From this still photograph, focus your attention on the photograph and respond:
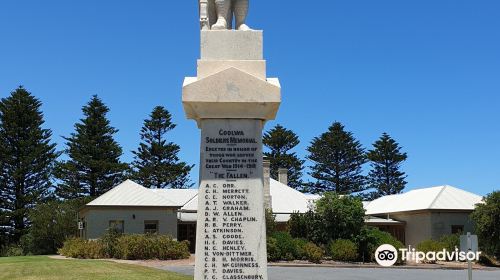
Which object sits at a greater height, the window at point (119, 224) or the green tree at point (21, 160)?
the green tree at point (21, 160)

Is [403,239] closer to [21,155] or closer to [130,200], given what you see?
[130,200]

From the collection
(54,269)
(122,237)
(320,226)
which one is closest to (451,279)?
(320,226)

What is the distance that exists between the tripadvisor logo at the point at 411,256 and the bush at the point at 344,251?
1644 millimetres

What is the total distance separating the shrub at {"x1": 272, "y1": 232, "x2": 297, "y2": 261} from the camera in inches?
1264

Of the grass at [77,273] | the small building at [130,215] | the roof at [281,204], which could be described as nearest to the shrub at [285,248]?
the grass at [77,273]

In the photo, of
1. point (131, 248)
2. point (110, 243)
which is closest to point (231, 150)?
point (131, 248)

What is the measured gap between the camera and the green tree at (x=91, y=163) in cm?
6275

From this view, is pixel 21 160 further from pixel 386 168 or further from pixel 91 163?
pixel 386 168

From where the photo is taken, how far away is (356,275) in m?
24.8

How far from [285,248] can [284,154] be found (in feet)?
139

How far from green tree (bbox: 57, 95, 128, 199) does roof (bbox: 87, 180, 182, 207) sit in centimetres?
2129

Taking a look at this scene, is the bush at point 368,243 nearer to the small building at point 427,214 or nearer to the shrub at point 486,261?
the shrub at point 486,261

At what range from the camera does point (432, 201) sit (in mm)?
43781

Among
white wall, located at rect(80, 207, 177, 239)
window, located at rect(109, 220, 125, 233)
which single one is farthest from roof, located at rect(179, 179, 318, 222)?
window, located at rect(109, 220, 125, 233)
